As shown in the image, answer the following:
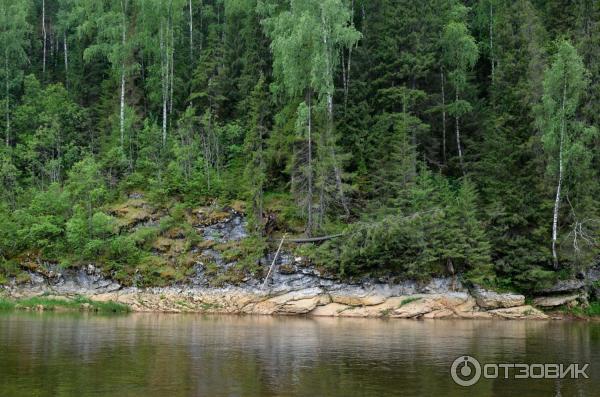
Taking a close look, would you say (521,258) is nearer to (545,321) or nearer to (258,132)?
(545,321)

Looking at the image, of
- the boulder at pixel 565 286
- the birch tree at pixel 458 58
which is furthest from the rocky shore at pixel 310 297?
the birch tree at pixel 458 58

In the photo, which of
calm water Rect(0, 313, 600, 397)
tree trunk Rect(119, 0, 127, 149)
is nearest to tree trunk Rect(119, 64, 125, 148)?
tree trunk Rect(119, 0, 127, 149)

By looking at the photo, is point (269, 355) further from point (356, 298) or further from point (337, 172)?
point (337, 172)

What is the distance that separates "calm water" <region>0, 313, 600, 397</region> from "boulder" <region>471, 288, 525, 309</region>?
3764mm

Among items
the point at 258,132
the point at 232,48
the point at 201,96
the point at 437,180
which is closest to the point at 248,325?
the point at 258,132

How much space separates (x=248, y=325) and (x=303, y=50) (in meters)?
21.0

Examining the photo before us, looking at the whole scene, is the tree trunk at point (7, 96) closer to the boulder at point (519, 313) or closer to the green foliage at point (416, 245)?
the green foliage at point (416, 245)

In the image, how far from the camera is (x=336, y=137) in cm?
3978

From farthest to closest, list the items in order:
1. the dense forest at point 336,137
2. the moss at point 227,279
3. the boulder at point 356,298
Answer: the moss at point 227,279 → the dense forest at point 336,137 → the boulder at point 356,298

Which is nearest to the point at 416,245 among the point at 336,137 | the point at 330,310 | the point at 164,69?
the point at 330,310

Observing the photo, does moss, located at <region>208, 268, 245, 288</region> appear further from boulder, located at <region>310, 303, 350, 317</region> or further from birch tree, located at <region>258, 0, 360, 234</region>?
boulder, located at <region>310, 303, 350, 317</region>

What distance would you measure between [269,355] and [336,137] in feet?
76.1

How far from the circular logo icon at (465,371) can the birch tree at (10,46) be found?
149 ft

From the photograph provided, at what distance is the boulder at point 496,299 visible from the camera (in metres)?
35.0
